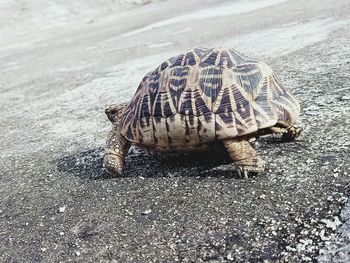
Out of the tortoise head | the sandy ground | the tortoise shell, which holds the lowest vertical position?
the sandy ground

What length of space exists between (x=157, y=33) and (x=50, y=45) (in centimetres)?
428

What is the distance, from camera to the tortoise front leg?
433 cm

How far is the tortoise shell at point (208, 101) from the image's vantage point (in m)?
3.83

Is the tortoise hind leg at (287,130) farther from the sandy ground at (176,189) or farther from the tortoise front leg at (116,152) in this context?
the tortoise front leg at (116,152)

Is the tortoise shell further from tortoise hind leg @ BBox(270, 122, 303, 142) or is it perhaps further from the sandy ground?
the sandy ground

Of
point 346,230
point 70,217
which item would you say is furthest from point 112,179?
point 346,230

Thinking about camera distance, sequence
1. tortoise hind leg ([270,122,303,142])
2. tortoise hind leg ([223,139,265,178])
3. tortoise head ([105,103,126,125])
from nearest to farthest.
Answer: tortoise hind leg ([223,139,265,178]), tortoise hind leg ([270,122,303,142]), tortoise head ([105,103,126,125])

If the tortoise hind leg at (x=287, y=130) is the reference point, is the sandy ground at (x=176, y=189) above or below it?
below

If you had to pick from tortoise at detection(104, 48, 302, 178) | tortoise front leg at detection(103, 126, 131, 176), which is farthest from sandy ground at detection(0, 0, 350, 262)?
tortoise at detection(104, 48, 302, 178)

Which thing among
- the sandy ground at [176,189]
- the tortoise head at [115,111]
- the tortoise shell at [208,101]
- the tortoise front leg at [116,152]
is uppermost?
the tortoise shell at [208,101]

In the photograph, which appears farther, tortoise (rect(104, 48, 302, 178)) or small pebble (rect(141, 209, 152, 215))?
tortoise (rect(104, 48, 302, 178))

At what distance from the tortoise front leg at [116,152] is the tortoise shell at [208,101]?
0.82ft

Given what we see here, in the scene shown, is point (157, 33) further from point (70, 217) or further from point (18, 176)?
point (70, 217)

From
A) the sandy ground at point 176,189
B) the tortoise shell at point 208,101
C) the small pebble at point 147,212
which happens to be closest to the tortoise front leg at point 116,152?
the sandy ground at point 176,189
